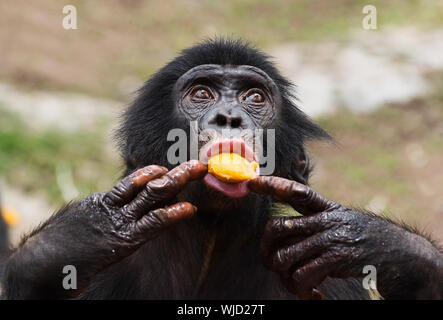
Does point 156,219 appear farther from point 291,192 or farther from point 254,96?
point 254,96

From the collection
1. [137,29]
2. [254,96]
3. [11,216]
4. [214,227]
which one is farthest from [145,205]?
[137,29]

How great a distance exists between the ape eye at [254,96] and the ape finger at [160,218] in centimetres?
130

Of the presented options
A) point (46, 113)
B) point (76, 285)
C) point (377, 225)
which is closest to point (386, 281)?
point (377, 225)

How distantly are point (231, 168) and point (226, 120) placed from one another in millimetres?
524

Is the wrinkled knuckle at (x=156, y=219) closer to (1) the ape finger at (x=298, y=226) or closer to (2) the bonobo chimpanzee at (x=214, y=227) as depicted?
(2) the bonobo chimpanzee at (x=214, y=227)

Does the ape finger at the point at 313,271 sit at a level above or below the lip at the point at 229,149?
below

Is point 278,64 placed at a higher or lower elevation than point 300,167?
higher

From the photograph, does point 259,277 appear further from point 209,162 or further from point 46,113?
point 46,113

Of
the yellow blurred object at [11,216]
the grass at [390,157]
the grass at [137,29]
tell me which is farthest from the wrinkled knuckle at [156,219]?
the grass at [137,29]

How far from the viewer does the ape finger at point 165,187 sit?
4.30 m

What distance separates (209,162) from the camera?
4.46m

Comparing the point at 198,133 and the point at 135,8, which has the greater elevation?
the point at 135,8

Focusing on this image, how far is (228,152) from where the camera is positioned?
4.41 meters
